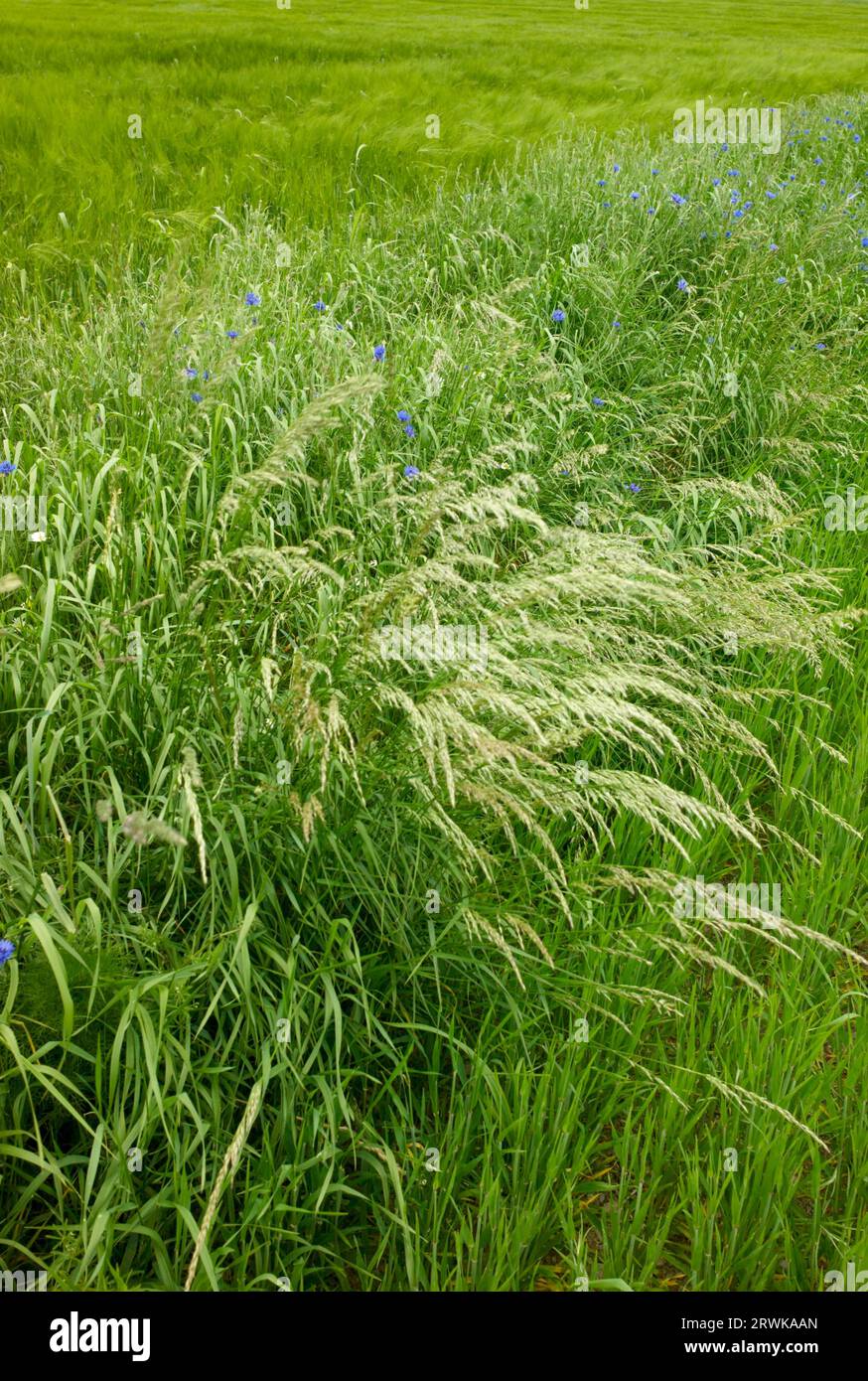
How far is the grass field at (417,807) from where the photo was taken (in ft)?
5.50

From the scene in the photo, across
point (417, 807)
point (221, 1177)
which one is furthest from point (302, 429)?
point (221, 1177)

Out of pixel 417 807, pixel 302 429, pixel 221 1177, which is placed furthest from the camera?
pixel 417 807

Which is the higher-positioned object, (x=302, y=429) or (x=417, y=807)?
(x=302, y=429)

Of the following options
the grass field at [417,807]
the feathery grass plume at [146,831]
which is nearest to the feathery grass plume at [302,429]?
the grass field at [417,807]

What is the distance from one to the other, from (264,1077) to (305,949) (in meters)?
0.25

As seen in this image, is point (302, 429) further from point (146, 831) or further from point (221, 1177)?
point (221, 1177)

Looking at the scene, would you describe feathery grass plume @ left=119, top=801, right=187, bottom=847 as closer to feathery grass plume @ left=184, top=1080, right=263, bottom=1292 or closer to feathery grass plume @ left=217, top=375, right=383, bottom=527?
feathery grass plume @ left=184, top=1080, right=263, bottom=1292

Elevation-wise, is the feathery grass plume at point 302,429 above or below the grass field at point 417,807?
above

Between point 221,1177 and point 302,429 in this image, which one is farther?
point 302,429

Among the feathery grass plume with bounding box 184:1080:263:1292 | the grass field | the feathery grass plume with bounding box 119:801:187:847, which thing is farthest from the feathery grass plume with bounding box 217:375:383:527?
the feathery grass plume with bounding box 184:1080:263:1292

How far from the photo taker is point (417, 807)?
1965 millimetres

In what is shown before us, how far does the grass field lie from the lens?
168 cm

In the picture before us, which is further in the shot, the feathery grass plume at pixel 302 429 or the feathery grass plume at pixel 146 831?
the feathery grass plume at pixel 302 429

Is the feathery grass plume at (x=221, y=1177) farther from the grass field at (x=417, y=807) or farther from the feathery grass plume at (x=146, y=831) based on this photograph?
the feathery grass plume at (x=146, y=831)
